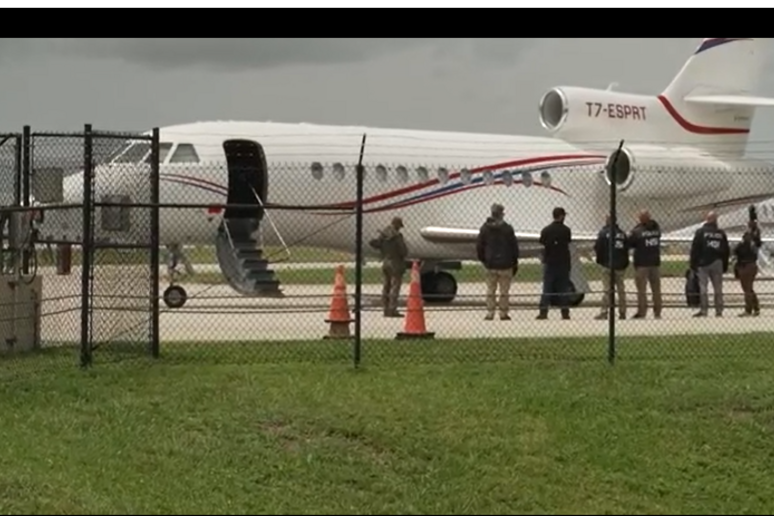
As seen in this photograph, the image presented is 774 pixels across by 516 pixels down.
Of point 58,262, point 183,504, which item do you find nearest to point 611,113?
point 58,262

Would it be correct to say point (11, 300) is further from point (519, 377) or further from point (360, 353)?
point (519, 377)

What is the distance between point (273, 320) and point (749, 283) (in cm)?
632

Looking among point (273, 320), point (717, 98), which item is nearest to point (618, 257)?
point (273, 320)

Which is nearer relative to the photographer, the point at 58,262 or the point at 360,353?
the point at 360,353

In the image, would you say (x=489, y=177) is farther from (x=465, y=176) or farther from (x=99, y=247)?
(x=99, y=247)

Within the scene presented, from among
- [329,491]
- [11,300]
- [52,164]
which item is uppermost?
[52,164]

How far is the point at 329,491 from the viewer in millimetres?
9430

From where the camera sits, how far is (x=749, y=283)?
66.2 feet

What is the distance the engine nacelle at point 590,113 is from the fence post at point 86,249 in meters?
15.4

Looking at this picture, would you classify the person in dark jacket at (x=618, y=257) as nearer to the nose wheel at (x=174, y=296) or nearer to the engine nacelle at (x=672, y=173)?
the nose wheel at (x=174, y=296)

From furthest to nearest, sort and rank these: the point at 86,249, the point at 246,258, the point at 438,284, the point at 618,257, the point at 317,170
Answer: the point at 438,284 < the point at 317,170 < the point at 246,258 < the point at 618,257 < the point at 86,249

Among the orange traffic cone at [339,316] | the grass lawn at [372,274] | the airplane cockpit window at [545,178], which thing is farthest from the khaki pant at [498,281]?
the airplane cockpit window at [545,178]

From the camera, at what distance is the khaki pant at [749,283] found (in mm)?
20141

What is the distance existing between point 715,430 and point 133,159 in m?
10.8
